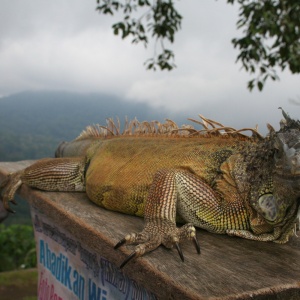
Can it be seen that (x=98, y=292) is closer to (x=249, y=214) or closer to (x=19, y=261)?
(x=249, y=214)

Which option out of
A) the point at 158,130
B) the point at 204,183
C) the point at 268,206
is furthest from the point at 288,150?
the point at 158,130

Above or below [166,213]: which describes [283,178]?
above

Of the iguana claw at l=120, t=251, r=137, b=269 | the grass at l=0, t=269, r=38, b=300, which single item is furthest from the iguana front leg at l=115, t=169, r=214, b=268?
the grass at l=0, t=269, r=38, b=300

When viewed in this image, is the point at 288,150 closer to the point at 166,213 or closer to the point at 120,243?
the point at 166,213

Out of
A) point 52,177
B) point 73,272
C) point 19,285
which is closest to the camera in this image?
point 73,272

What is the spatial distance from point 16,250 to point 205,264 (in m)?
5.35

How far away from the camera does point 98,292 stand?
6.55ft

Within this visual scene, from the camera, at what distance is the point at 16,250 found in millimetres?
6133

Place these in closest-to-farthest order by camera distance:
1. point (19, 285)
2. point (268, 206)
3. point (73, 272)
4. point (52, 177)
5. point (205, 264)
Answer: point (205, 264) < point (268, 206) < point (73, 272) < point (52, 177) < point (19, 285)

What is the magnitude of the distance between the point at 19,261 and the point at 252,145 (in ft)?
17.1

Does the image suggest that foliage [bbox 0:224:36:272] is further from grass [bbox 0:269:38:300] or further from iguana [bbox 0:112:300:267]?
iguana [bbox 0:112:300:267]

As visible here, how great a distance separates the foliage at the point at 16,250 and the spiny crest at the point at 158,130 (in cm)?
303

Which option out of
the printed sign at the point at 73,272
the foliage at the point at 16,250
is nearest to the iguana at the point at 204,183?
the printed sign at the point at 73,272

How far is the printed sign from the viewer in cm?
178
